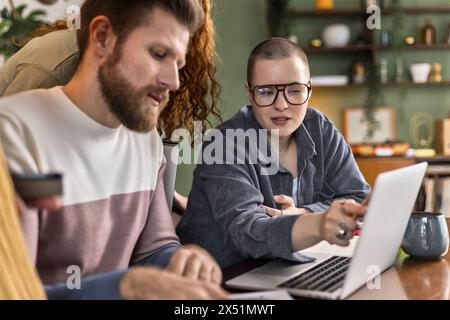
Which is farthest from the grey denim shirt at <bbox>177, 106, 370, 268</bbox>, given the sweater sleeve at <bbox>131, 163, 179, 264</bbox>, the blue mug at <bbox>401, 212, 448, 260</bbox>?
the blue mug at <bbox>401, 212, 448, 260</bbox>

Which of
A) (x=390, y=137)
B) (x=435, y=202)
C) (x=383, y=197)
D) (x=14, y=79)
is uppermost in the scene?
(x=14, y=79)

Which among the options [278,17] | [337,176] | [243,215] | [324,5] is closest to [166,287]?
[243,215]

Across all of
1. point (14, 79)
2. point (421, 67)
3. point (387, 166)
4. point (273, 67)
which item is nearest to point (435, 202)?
point (387, 166)

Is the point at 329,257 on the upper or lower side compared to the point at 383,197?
lower

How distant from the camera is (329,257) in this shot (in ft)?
4.42

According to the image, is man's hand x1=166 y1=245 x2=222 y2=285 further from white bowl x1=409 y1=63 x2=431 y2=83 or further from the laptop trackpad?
white bowl x1=409 y1=63 x2=431 y2=83

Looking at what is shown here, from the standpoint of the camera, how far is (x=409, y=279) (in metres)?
1.20

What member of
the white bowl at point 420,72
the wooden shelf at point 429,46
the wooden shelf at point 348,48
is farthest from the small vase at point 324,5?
the white bowl at point 420,72

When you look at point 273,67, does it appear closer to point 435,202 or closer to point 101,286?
point 101,286

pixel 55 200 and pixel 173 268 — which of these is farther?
pixel 173 268

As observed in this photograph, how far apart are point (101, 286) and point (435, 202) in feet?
12.9

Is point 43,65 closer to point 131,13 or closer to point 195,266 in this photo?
point 131,13

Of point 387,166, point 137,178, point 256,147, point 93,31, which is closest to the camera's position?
point 93,31

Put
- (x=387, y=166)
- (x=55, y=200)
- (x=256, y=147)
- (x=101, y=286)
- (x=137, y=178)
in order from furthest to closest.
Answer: (x=387, y=166) < (x=256, y=147) < (x=137, y=178) < (x=101, y=286) < (x=55, y=200)
